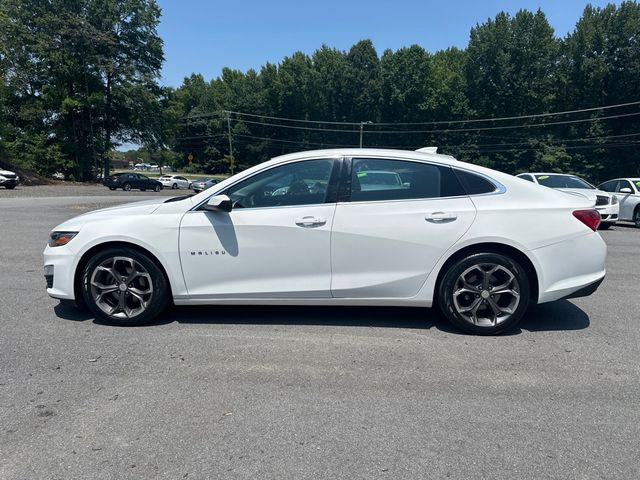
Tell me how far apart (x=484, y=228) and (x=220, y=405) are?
8.80 feet

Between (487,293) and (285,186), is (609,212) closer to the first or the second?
(487,293)

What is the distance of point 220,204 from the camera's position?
4285 millimetres

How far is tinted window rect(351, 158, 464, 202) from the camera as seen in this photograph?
4.43 meters

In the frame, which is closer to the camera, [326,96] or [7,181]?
[7,181]

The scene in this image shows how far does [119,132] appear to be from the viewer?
170ft

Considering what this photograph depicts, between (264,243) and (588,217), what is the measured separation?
2972 mm

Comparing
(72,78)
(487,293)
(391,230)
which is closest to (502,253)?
(487,293)

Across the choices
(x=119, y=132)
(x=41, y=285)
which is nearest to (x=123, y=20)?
(x=119, y=132)

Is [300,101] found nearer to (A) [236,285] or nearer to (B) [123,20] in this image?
(B) [123,20]

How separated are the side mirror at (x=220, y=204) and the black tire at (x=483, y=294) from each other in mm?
2069

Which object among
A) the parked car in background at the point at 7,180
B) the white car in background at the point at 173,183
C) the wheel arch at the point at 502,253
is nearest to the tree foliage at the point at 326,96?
the white car in background at the point at 173,183

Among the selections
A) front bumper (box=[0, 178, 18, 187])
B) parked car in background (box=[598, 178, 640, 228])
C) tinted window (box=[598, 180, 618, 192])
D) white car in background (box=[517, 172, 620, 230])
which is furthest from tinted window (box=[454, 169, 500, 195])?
front bumper (box=[0, 178, 18, 187])

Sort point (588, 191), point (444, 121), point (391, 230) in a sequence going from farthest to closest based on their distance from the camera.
A: point (444, 121)
point (588, 191)
point (391, 230)

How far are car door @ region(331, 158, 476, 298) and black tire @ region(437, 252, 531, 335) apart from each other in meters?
0.25
